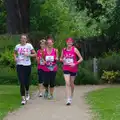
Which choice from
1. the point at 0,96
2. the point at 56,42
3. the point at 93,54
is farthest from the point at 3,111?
the point at 93,54

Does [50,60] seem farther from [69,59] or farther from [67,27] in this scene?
[67,27]

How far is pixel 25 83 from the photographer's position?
42.7 feet

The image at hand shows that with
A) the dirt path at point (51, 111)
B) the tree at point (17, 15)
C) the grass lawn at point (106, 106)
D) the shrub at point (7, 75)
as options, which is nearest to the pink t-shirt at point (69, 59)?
the dirt path at point (51, 111)

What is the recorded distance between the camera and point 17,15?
27.7 m

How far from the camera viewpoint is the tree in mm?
27406

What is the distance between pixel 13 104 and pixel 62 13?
27.2 meters

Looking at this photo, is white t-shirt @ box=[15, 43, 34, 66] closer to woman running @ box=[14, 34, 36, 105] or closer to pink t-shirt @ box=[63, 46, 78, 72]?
woman running @ box=[14, 34, 36, 105]

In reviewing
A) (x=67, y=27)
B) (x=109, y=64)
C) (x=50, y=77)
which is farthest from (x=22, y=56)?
(x=67, y=27)

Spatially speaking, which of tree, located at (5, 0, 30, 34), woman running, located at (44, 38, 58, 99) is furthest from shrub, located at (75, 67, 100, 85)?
tree, located at (5, 0, 30, 34)

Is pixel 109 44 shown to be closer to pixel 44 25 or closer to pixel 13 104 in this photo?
pixel 44 25

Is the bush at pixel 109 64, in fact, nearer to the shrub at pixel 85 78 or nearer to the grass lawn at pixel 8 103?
the shrub at pixel 85 78

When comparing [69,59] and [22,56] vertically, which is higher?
[22,56]

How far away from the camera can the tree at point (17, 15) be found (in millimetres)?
27406

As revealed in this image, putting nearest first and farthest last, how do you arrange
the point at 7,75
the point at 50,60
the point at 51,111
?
the point at 51,111 → the point at 50,60 → the point at 7,75
